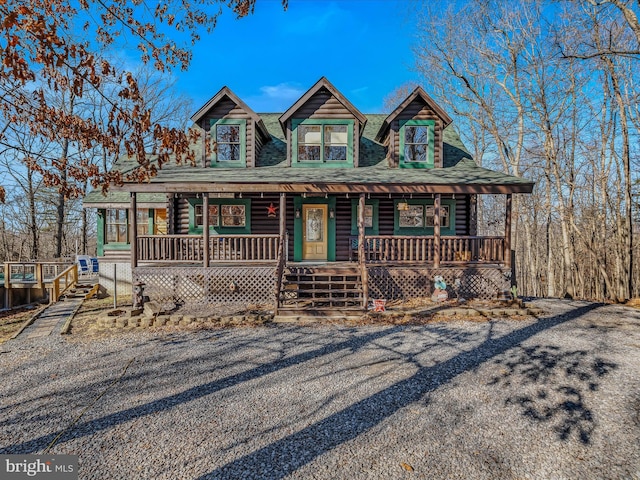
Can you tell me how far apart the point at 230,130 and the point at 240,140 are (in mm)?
606

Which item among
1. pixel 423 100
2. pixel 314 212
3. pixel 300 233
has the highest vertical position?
pixel 423 100

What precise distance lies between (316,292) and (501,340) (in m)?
4.94

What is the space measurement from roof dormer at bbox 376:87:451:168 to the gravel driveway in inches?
299

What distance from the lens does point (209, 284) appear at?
432 inches

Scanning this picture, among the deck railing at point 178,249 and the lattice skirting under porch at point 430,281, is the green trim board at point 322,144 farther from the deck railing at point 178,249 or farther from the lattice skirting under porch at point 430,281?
the lattice skirting under porch at point 430,281

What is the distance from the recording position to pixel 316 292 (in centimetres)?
993

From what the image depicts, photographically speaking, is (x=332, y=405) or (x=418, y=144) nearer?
(x=332, y=405)

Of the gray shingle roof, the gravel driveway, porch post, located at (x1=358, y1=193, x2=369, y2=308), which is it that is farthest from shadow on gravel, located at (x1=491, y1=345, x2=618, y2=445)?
the gray shingle roof

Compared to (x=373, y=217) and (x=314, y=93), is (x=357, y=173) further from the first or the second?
(x=314, y=93)

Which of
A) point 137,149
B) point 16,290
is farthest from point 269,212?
point 16,290

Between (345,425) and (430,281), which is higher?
(430,281)

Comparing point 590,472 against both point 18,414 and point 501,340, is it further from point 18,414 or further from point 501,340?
point 18,414

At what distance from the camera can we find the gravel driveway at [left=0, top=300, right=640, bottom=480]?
3.50m

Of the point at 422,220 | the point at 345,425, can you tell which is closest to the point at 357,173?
the point at 422,220
